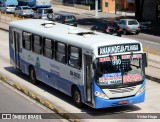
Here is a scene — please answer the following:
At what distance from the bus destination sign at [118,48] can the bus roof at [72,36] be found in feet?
0.45

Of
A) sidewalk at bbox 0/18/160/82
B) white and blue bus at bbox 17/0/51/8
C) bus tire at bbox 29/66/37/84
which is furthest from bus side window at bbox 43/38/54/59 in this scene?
white and blue bus at bbox 17/0/51/8

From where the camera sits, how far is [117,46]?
14.9 meters

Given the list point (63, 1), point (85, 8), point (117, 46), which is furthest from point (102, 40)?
point (63, 1)

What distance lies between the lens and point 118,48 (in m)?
14.9

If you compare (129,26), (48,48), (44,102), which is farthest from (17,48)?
(129,26)

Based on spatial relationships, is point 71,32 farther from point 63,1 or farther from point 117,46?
point 63,1

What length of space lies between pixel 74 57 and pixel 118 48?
1.90m

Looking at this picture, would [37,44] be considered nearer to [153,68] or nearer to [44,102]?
[44,102]

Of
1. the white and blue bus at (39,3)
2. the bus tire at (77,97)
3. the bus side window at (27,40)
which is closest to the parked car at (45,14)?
the white and blue bus at (39,3)

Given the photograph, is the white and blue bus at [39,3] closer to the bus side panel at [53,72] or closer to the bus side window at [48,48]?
the bus side panel at [53,72]

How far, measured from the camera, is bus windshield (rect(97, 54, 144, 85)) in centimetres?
1460

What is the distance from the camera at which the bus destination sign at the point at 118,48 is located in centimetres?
1464

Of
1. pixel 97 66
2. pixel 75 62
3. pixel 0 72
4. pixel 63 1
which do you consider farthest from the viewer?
pixel 63 1

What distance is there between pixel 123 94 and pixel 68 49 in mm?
3025
